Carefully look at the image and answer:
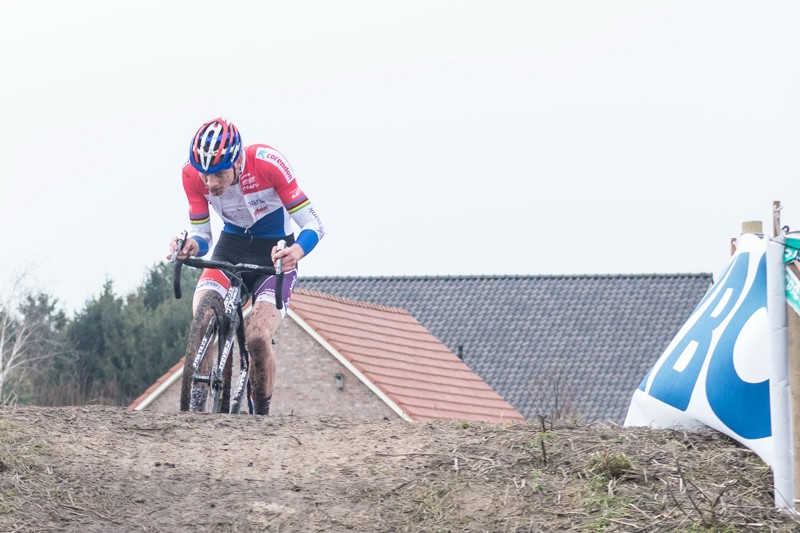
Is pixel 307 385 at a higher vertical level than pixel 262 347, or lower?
higher

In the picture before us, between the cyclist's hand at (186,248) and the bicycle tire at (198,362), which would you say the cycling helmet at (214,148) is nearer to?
the cyclist's hand at (186,248)

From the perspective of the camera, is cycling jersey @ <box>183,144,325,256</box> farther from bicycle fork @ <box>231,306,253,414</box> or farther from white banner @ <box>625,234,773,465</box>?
white banner @ <box>625,234,773,465</box>

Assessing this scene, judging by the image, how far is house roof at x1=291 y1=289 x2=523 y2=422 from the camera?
1105 inches

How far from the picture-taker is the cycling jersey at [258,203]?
1024 cm

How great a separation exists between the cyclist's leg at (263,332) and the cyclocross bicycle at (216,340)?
0.31 feet

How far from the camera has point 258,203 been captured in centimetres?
1038

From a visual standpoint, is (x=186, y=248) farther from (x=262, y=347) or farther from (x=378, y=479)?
(x=378, y=479)

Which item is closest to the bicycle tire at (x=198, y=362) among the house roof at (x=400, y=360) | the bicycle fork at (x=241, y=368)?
the bicycle fork at (x=241, y=368)

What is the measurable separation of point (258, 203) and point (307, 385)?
Result: 19135 millimetres

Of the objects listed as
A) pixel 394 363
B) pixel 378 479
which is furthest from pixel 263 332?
pixel 394 363

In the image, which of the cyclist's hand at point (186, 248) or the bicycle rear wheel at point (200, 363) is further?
the cyclist's hand at point (186, 248)

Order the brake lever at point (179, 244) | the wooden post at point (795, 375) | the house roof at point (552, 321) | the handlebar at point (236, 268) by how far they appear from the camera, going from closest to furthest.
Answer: the wooden post at point (795, 375) → the handlebar at point (236, 268) → the brake lever at point (179, 244) → the house roof at point (552, 321)

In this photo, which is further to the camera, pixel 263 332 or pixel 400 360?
pixel 400 360

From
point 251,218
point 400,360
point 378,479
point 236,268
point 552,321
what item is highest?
point 552,321
